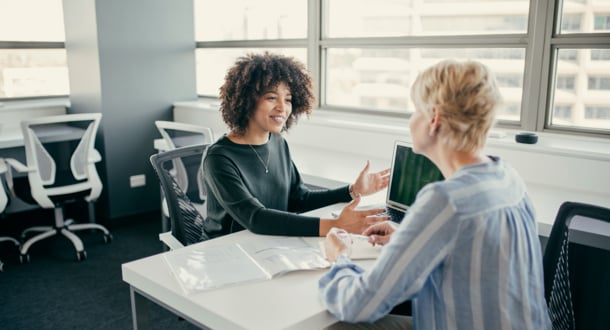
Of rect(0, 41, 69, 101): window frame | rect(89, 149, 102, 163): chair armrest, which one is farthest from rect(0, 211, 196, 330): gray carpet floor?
rect(0, 41, 69, 101): window frame

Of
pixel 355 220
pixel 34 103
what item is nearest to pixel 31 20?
pixel 34 103

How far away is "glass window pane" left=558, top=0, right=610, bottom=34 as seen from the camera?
263 cm

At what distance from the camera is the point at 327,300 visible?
125 cm

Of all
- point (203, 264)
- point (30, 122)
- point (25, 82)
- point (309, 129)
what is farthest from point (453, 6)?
point (25, 82)

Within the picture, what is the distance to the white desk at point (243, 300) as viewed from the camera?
1.24 m

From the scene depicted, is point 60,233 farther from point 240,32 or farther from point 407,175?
point 407,175

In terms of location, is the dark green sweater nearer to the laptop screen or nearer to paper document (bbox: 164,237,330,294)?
paper document (bbox: 164,237,330,294)

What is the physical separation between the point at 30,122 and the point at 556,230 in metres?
2.96

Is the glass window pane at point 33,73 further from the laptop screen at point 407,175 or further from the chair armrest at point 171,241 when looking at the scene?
the laptop screen at point 407,175

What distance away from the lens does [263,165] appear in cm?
201

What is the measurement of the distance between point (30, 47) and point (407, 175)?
11.5 feet

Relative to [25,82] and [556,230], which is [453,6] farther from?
[25,82]

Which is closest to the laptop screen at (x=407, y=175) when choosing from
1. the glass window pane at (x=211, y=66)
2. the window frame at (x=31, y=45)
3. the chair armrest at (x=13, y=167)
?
the chair armrest at (x=13, y=167)

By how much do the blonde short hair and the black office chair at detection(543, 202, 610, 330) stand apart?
0.40m
